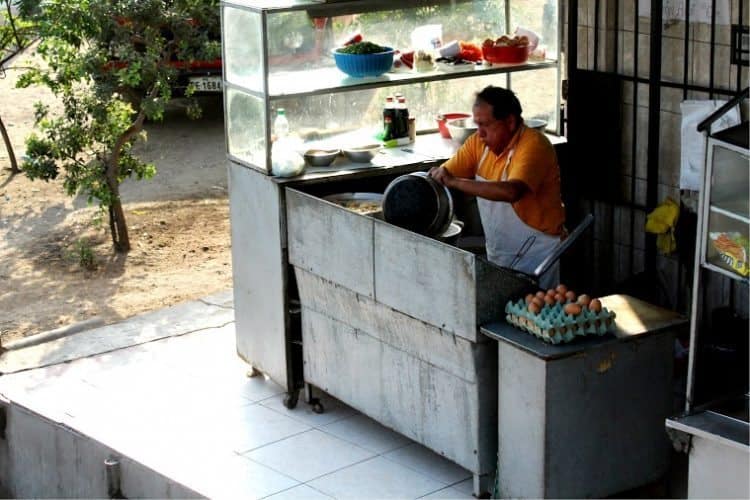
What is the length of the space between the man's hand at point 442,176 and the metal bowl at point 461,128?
42.4 inches

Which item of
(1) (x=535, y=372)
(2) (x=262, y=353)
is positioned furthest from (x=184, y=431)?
(1) (x=535, y=372)

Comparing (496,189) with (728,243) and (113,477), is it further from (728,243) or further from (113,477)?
(113,477)

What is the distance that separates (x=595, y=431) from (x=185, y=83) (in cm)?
839

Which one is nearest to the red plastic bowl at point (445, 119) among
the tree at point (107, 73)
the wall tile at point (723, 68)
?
the wall tile at point (723, 68)

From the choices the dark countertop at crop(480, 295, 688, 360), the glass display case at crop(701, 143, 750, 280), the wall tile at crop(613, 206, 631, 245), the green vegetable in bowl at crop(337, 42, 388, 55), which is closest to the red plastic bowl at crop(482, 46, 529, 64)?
the green vegetable in bowl at crop(337, 42, 388, 55)

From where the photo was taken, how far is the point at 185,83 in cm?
1297

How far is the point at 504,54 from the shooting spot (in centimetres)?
715

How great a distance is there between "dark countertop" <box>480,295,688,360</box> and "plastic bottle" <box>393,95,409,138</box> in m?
1.85

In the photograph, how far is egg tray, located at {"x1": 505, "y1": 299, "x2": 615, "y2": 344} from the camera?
530 centimetres

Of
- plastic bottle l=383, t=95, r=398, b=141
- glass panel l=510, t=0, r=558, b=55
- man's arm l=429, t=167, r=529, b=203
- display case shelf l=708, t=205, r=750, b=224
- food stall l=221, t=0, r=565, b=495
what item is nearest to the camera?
display case shelf l=708, t=205, r=750, b=224

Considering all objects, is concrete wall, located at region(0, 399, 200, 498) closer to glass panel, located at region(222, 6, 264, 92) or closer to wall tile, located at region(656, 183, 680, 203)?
glass panel, located at region(222, 6, 264, 92)

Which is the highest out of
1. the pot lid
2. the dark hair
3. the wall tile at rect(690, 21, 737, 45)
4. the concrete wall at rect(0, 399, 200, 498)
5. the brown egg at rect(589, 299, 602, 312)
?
the wall tile at rect(690, 21, 737, 45)

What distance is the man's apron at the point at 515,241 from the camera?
6.04 metres

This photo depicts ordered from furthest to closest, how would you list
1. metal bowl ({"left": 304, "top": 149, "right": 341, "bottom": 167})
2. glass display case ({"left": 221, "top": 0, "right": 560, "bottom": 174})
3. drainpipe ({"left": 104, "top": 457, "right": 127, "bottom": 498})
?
metal bowl ({"left": 304, "top": 149, "right": 341, "bottom": 167}), glass display case ({"left": 221, "top": 0, "right": 560, "bottom": 174}), drainpipe ({"left": 104, "top": 457, "right": 127, "bottom": 498})
